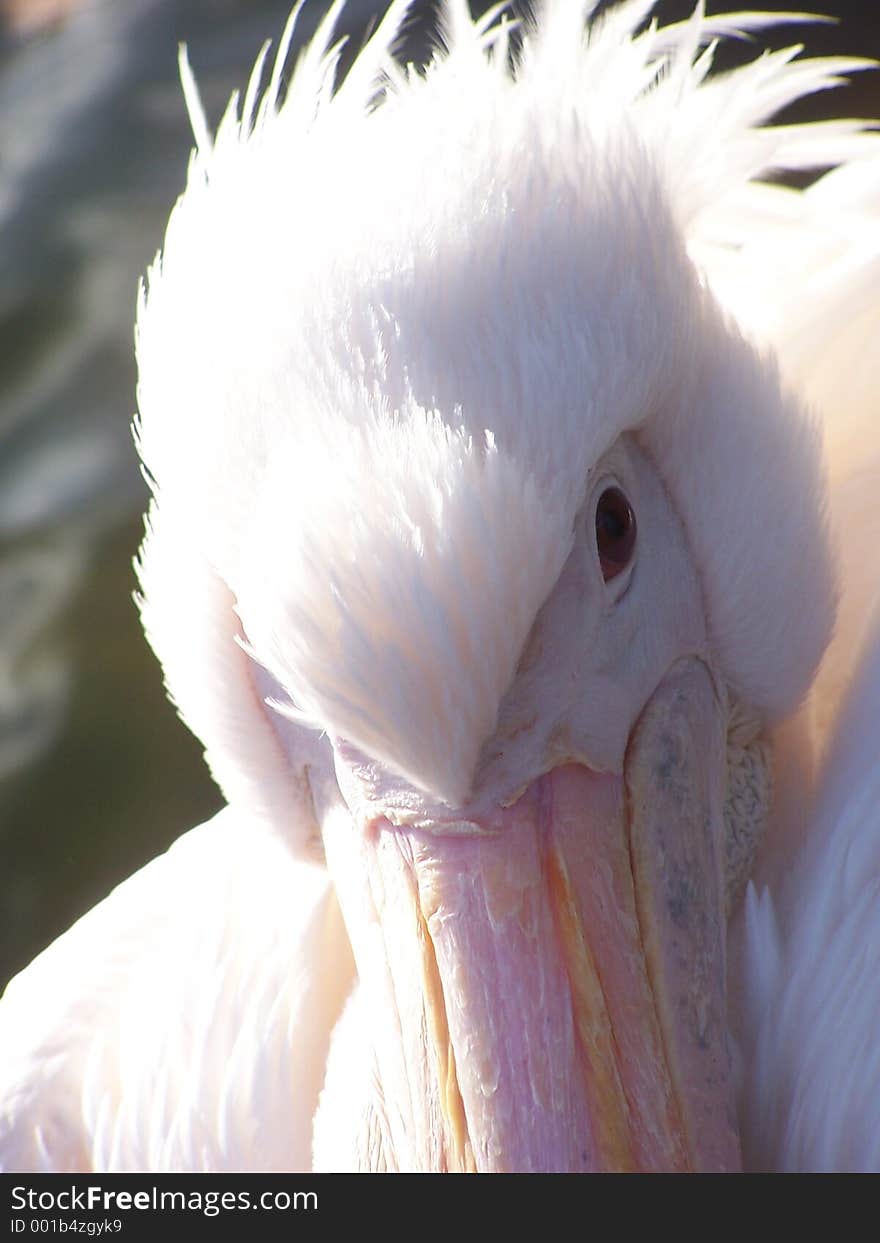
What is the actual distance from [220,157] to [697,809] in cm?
90

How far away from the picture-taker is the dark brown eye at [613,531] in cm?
174

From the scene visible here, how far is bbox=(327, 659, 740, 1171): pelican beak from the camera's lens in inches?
63.8

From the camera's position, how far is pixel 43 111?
4648mm

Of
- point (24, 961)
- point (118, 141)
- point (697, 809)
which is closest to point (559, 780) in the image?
point (697, 809)

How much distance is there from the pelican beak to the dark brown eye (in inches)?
7.1

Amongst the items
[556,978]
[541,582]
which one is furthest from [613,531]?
[556,978]

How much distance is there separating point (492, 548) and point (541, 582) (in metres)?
0.08

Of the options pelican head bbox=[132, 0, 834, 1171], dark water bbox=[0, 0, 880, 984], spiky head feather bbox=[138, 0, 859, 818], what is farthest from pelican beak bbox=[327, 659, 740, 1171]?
dark water bbox=[0, 0, 880, 984]

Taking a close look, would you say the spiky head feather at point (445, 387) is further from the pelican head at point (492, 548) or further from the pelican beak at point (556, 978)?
the pelican beak at point (556, 978)

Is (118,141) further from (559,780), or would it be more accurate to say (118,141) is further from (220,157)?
(559,780)

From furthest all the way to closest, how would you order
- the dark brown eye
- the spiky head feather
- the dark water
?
the dark water
the dark brown eye
the spiky head feather

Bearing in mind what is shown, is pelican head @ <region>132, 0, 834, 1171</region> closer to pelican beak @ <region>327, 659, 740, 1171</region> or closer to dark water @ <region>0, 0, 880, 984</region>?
pelican beak @ <region>327, 659, 740, 1171</region>

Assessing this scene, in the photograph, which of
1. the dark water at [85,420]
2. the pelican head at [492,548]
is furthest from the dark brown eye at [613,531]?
the dark water at [85,420]

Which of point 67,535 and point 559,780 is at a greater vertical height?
point 67,535
